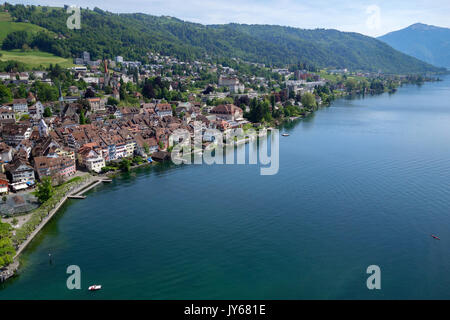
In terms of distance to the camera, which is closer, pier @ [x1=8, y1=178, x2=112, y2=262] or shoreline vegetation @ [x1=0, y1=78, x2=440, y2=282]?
shoreline vegetation @ [x1=0, y1=78, x2=440, y2=282]

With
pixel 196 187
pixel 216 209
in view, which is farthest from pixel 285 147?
pixel 216 209

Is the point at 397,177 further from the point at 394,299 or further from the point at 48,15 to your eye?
the point at 48,15

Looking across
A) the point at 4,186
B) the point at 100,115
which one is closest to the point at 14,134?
the point at 100,115

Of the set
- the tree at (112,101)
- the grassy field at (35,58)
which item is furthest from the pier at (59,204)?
the grassy field at (35,58)

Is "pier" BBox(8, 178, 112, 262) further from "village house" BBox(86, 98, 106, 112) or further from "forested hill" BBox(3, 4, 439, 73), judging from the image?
"forested hill" BBox(3, 4, 439, 73)

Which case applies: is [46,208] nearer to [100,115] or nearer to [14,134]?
[14,134]

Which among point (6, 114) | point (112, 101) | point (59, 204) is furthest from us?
point (112, 101)

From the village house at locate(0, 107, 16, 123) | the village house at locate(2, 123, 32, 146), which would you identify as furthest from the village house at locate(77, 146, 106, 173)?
the village house at locate(0, 107, 16, 123)
